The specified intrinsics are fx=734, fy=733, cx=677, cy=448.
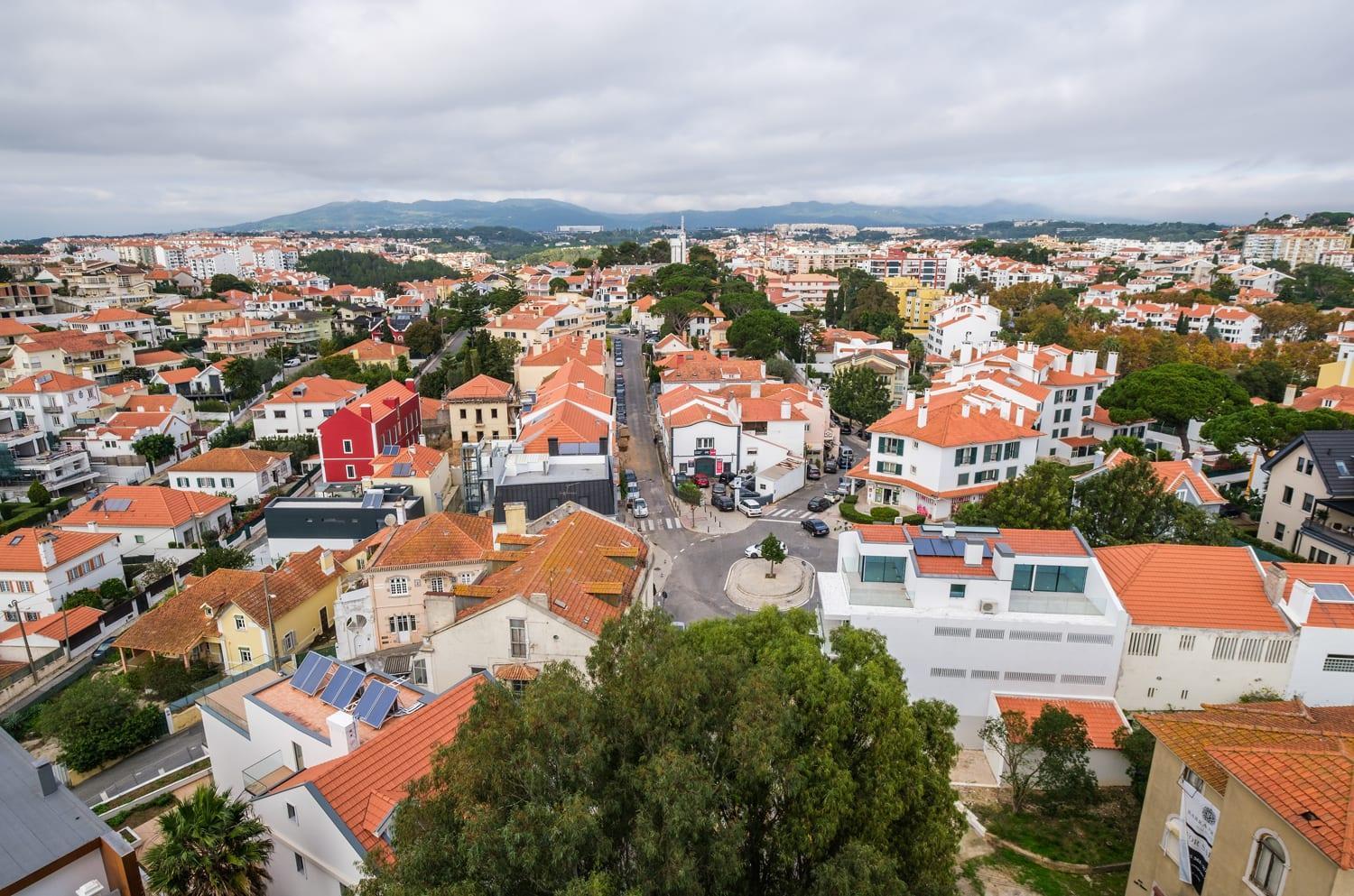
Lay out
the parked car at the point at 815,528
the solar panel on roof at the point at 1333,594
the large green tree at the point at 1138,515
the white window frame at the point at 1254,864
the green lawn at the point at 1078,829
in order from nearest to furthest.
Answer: the white window frame at the point at 1254,864
the green lawn at the point at 1078,829
the solar panel on roof at the point at 1333,594
the large green tree at the point at 1138,515
the parked car at the point at 815,528

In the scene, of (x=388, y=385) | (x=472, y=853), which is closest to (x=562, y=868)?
(x=472, y=853)

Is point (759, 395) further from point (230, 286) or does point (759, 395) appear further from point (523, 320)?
point (230, 286)

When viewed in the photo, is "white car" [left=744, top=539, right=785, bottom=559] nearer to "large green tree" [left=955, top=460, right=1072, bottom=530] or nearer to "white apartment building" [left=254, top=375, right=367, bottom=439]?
"large green tree" [left=955, top=460, right=1072, bottom=530]

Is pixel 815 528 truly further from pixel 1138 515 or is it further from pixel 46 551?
pixel 46 551

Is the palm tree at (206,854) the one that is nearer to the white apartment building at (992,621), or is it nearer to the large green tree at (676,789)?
the large green tree at (676,789)

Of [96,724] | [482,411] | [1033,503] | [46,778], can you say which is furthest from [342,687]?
[482,411]

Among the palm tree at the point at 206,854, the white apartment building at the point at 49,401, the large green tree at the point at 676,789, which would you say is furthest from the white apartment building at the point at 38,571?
the large green tree at the point at 676,789
